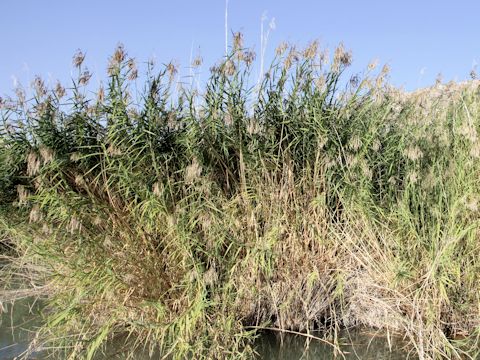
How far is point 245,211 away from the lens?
3693mm

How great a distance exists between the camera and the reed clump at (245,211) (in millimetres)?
3387

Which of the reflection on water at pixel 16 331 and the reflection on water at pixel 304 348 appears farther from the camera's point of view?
the reflection on water at pixel 16 331

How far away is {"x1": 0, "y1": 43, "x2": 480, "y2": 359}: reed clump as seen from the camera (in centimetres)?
339

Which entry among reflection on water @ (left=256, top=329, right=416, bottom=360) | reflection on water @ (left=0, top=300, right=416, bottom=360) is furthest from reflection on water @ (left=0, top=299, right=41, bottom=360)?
reflection on water @ (left=256, top=329, right=416, bottom=360)

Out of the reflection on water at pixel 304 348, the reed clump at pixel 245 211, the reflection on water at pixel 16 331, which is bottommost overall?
the reflection on water at pixel 16 331

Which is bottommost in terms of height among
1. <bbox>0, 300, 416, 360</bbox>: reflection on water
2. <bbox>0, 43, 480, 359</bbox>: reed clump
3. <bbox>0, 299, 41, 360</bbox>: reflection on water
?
<bbox>0, 299, 41, 360</bbox>: reflection on water

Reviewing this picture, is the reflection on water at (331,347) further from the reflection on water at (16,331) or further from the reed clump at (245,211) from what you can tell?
the reflection on water at (16,331)

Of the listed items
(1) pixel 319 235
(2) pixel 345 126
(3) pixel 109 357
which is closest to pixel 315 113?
(2) pixel 345 126

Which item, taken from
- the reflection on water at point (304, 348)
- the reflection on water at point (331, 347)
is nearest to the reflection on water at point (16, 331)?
the reflection on water at point (304, 348)

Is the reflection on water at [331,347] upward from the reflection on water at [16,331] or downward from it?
upward

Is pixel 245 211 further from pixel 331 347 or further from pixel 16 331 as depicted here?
pixel 16 331

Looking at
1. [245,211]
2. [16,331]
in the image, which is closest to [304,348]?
[245,211]

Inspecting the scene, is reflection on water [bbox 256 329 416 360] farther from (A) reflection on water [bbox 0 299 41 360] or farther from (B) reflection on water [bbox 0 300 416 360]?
(A) reflection on water [bbox 0 299 41 360]

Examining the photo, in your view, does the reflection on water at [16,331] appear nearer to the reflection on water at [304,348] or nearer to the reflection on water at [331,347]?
the reflection on water at [304,348]
